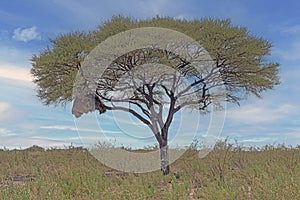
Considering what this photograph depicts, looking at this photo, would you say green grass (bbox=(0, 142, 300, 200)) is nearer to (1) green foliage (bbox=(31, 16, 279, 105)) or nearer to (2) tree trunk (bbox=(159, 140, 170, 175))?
(2) tree trunk (bbox=(159, 140, 170, 175))

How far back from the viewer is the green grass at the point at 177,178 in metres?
9.86

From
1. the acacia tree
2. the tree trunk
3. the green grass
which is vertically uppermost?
the acacia tree

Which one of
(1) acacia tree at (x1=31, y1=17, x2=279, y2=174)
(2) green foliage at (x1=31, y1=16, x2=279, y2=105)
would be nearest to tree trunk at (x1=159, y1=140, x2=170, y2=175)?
(1) acacia tree at (x1=31, y1=17, x2=279, y2=174)

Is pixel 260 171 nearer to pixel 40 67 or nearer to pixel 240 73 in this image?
pixel 240 73

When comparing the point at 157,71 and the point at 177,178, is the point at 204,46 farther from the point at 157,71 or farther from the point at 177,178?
the point at 177,178

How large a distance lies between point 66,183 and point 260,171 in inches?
253

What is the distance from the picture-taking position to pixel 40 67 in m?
20.5

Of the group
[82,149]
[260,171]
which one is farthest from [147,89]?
[82,149]

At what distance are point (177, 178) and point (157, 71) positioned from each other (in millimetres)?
4760

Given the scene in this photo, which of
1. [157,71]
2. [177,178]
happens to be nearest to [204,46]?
[157,71]

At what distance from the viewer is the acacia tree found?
18.7 m

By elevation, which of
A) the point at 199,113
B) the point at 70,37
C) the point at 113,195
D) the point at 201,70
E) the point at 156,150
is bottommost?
the point at 113,195

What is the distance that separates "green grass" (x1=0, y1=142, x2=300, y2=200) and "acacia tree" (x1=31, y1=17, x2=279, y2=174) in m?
2.73

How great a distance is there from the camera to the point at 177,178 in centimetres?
1559
